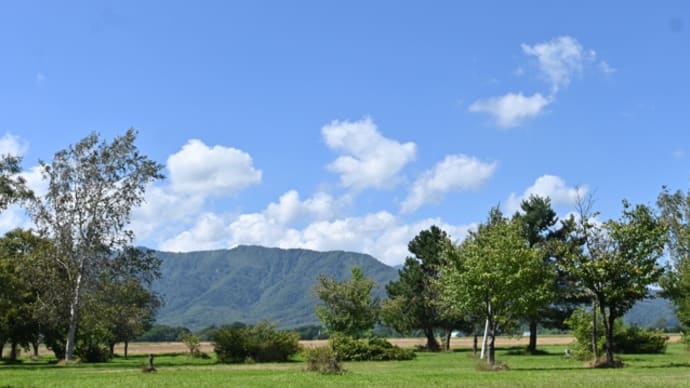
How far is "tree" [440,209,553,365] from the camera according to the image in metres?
37.7

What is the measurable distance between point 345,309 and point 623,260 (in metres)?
32.0

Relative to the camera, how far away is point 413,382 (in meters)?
27.1

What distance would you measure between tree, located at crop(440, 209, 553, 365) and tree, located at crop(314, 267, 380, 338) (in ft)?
87.3

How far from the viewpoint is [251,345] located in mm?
52562

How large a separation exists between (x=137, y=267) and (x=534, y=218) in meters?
39.0

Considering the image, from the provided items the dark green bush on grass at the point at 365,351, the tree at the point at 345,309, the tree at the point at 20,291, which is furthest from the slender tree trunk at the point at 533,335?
the tree at the point at 20,291

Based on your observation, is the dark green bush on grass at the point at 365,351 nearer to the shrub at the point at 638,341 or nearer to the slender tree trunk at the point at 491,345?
the slender tree trunk at the point at 491,345

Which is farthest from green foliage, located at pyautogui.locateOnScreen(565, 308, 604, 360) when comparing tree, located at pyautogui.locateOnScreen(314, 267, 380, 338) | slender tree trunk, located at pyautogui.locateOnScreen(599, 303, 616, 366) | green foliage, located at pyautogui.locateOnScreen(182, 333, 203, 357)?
green foliage, located at pyautogui.locateOnScreen(182, 333, 203, 357)

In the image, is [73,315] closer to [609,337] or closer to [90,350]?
[90,350]

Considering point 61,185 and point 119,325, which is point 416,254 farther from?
point 61,185

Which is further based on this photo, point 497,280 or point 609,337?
point 609,337

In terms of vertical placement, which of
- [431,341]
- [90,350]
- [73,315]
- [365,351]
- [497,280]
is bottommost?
[431,341]

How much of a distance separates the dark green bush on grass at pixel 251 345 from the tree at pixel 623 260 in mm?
24598

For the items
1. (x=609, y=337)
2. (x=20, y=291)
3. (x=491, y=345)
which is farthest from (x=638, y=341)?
(x=20, y=291)
